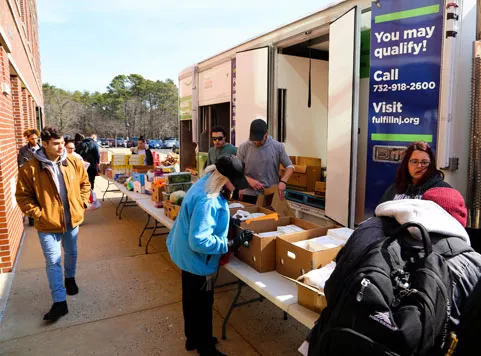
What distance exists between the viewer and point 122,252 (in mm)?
5426

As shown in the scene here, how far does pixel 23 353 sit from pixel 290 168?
312 centimetres

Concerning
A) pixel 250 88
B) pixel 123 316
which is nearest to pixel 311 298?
pixel 123 316

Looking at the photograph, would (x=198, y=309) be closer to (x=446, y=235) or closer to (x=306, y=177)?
(x=446, y=235)

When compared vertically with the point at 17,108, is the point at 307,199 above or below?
below

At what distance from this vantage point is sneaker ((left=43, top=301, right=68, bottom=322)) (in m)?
3.47

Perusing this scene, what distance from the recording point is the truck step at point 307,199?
5.32 m

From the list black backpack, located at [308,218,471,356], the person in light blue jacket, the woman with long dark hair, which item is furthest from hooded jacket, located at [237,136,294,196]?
black backpack, located at [308,218,471,356]

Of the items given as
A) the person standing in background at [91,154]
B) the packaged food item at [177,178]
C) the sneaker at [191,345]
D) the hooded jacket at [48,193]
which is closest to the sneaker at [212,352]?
the sneaker at [191,345]

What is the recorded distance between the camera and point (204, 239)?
245 centimetres

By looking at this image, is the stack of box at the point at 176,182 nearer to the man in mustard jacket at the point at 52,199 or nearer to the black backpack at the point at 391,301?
the man in mustard jacket at the point at 52,199

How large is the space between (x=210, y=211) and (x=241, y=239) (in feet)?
1.11

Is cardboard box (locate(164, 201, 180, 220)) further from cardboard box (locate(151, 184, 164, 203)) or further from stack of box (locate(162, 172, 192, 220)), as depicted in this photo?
cardboard box (locate(151, 184, 164, 203))

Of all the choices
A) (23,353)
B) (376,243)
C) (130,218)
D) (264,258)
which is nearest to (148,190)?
(130,218)

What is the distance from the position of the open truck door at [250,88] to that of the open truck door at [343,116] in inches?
56.7
